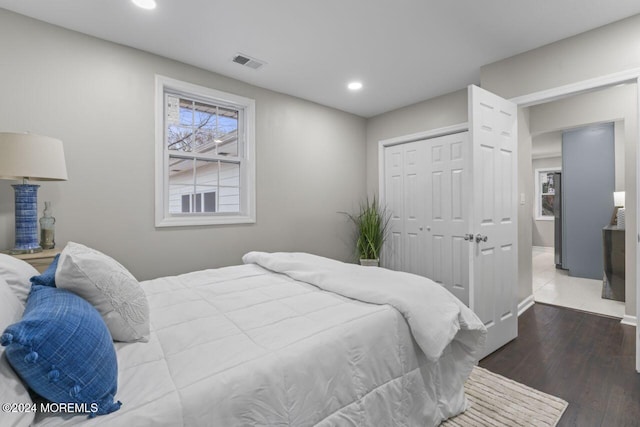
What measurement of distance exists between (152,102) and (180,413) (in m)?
2.73

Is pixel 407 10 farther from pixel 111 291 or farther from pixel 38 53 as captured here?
pixel 38 53

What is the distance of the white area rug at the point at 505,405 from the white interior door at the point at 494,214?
444mm

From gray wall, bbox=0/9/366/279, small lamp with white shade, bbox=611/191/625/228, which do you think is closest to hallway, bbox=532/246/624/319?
small lamp with white shade, bbox=611/191/625/228

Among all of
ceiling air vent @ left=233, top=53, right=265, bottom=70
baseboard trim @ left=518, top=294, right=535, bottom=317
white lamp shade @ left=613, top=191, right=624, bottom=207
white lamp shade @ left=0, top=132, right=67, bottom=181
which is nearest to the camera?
white lamp shade @ left=0, top=132, right=67, bottom=181

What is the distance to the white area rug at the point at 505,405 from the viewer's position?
1.74 m

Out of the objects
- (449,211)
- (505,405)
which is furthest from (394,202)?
(505,405)

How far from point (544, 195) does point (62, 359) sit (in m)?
9.93

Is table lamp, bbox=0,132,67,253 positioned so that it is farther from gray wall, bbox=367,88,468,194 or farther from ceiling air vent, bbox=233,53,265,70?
gray wall, bbox=367,88,468,194

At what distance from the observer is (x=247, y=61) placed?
293cm

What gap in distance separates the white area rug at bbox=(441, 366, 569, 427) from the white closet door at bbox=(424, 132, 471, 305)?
1690 mm

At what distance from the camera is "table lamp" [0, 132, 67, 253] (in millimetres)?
1854

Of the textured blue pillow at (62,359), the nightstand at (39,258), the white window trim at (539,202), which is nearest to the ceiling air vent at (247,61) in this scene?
the nightstand at (39,258)

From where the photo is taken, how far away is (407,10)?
220 centimetres

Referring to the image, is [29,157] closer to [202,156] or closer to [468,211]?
[202,156]
